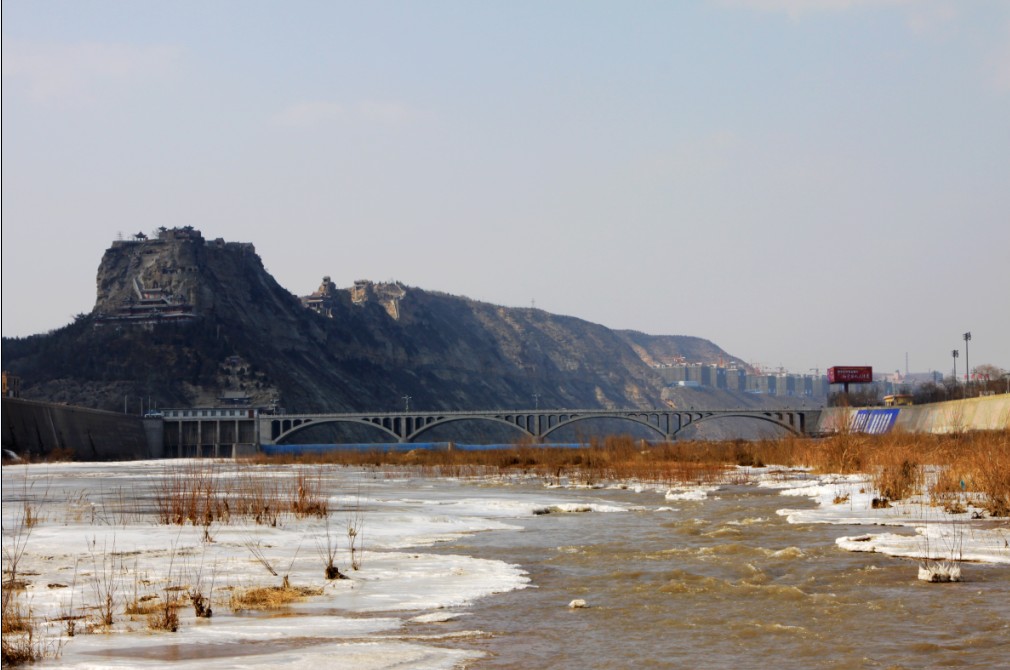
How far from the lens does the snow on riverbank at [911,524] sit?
15.9m

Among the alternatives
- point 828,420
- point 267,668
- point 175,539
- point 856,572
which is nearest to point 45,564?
point 175,539

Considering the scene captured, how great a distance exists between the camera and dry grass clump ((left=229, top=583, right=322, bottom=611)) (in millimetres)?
12156

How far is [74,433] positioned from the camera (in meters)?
110

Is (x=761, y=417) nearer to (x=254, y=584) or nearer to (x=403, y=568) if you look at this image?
(x=403, y=568)

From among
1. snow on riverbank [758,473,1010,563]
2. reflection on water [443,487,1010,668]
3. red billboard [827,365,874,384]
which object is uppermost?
red billboard [827,365,874,384]

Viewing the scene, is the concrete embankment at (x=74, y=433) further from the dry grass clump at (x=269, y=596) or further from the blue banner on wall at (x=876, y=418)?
the blue banner on wall at (x=876, y=418)

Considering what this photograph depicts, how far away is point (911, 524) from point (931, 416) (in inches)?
3748

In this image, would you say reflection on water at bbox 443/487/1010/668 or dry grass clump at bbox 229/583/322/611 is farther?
dry grass clump at bbox 229/583/322/611

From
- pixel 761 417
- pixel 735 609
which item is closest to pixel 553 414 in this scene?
pixel 761 417

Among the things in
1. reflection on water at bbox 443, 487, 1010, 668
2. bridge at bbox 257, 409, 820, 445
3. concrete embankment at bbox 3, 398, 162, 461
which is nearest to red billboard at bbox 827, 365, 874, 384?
bridge at bbox 257, 409, 820, 445

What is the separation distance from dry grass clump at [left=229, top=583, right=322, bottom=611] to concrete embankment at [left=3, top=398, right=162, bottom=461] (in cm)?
7166

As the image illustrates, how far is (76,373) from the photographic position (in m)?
180

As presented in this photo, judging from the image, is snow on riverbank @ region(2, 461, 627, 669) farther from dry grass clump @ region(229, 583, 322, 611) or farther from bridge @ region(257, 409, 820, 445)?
bridge @ region(257, 409, 820, 445)

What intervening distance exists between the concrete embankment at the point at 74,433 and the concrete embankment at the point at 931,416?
216ft
